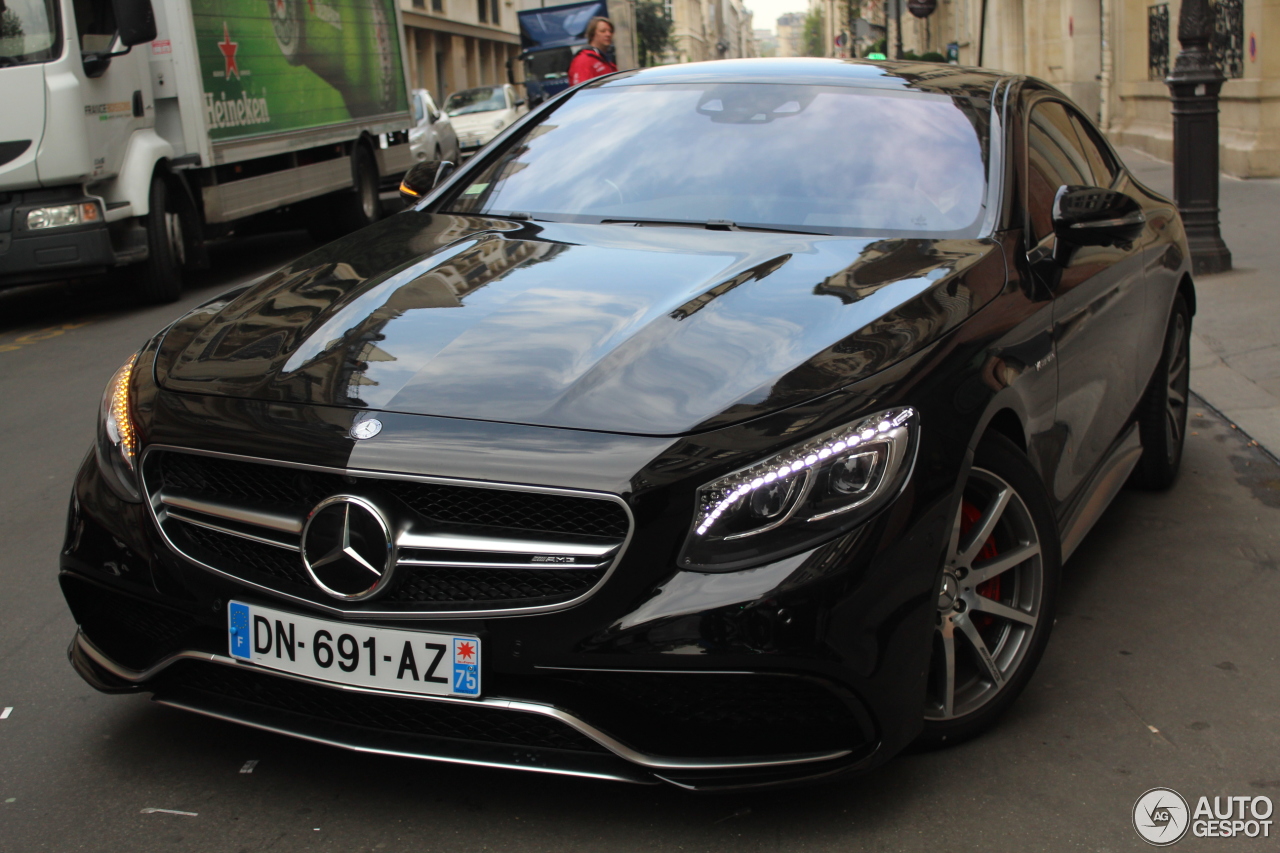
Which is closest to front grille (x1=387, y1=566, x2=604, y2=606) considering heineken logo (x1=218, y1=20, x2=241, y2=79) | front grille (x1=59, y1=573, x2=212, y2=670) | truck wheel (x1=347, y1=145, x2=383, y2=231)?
front grille (x1=59, y1=573, x2=212, y2=670)

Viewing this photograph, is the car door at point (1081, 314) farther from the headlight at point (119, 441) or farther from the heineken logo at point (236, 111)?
the heineken logo at point (236, 111)

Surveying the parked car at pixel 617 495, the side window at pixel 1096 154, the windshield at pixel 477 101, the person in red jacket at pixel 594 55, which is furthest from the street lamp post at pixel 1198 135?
the windshield at pixel 477 101

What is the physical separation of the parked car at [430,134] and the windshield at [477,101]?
5.34 metres

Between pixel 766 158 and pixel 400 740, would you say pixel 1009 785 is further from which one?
pixel 766 158

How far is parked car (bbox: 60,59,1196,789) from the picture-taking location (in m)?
2.38

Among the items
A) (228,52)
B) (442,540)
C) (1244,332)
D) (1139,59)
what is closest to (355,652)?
(442,540)

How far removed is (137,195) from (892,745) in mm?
8984

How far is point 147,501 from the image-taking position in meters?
2.72

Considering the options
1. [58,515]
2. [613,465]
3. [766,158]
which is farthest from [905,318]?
[58,515]

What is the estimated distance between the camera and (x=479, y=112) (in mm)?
30766

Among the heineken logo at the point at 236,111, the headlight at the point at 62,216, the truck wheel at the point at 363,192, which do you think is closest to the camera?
the headlight at the point at 62,216

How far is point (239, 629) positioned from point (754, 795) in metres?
1.02

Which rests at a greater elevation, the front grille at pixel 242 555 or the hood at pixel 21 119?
the hood at pixel 21 119

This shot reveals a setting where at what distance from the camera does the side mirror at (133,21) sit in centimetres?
920
